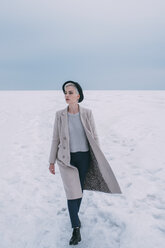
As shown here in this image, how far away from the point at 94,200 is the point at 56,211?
75 centimetres

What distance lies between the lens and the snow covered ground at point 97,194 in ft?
12.2

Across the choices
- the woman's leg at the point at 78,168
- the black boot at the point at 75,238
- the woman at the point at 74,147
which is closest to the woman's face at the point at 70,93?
the woman at the point at 74,147

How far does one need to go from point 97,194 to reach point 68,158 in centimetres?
192

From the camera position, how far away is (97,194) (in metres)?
5.04

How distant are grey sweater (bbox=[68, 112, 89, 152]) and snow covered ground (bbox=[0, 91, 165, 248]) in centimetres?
138

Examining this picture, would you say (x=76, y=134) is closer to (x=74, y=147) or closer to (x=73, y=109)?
(x=74, y=147)

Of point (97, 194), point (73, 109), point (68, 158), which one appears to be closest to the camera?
point (68, 158)

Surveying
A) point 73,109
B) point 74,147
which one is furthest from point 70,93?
point 74,147

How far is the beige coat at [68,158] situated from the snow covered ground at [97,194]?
0.70 m

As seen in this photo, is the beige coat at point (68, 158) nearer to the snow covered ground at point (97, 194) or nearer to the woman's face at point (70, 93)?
the woman's face at point (70, 93)

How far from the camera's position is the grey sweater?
3479 millimetres

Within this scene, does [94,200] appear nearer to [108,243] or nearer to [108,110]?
[108,243]

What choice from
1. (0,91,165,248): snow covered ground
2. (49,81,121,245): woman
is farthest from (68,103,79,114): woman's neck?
(0,91,165,248): snow covered ground

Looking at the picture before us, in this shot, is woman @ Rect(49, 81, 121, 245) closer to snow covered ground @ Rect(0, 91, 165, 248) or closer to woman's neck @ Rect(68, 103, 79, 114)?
woman's neck @ Rect(68, 103, 79, 114)
